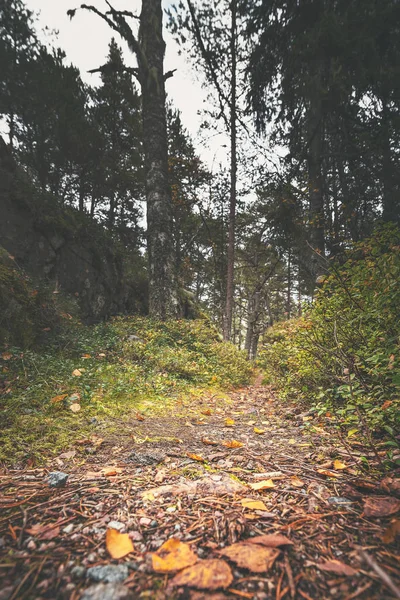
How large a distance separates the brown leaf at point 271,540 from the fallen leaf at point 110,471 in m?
0.89

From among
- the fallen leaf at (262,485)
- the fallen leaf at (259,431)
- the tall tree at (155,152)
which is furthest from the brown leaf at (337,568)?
the tall tree at (155,152)

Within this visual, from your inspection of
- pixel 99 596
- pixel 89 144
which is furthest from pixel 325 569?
pixel 89 144

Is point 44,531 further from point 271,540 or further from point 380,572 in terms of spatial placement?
point 380,572

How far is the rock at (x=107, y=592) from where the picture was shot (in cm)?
71

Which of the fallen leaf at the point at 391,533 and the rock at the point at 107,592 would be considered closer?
the rock at the point at 107,592

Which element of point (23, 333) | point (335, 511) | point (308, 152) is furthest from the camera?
point (308, 152)

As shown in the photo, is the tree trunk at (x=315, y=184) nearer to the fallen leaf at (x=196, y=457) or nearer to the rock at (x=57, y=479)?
the fallen leaf at (x=196, y=457)

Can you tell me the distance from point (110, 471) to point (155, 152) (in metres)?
7.94

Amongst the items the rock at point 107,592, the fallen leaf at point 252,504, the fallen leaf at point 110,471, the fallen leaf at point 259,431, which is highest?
the rock at point 107,592

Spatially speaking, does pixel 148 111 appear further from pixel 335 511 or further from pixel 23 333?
pixel 335 511

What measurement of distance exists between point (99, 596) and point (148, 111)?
9.29 m

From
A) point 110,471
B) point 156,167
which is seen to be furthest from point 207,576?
point 156,167

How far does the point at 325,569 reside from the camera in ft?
2.60

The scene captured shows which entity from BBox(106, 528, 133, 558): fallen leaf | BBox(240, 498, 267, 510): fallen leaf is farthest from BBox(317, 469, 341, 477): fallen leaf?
BBox(106, 528, 133, 558): fallen leaf
